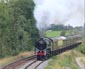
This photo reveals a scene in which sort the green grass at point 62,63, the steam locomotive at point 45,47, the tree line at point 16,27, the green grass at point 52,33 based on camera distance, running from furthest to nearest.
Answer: the green grass at point 52,33, the tree line at point 16,27, the steam locomotive at point 45,47, the green grass at point 62,63

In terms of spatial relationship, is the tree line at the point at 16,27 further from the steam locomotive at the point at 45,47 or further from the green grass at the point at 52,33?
the steam locomotive at the point at 45,47

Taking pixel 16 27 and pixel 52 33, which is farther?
pixel 52 33

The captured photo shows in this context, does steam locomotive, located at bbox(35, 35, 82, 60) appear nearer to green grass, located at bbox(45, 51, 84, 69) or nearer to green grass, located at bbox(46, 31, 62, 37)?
green grass, located at bbox(45, 51, 84, 69)

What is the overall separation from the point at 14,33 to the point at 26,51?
690cm

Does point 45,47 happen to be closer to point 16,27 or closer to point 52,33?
point 16,27

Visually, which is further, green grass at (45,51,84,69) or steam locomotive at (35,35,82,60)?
steam locomotive at (35,35,82,60)

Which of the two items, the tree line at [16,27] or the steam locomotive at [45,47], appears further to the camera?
the tree line at [16,27]

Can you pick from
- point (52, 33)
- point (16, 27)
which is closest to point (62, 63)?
point (16, 27)

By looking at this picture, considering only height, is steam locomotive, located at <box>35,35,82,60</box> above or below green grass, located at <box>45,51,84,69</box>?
above

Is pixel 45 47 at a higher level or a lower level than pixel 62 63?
higher

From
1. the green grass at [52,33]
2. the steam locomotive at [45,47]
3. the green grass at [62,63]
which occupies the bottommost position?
the green grass at [62,63]

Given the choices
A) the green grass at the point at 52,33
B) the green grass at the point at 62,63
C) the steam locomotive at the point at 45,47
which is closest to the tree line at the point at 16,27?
the green grass at the point at 52,33

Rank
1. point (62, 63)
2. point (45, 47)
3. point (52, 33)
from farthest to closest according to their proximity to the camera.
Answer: point (52, 33) < point (45, 47) < point (62, 63)

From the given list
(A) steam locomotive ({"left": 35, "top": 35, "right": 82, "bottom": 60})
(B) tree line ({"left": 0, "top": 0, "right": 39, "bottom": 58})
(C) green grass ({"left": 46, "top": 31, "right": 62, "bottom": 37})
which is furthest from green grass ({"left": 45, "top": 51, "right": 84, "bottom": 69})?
(C) green grass ({"left": 46, "top": 31, "right": 62, "bottom": 37})
